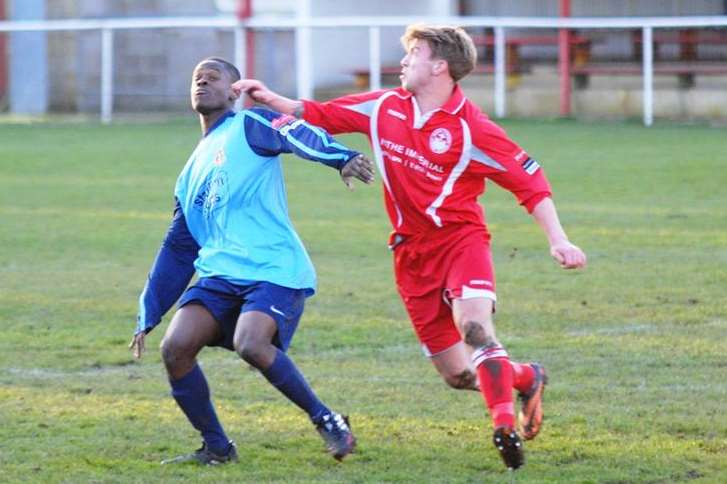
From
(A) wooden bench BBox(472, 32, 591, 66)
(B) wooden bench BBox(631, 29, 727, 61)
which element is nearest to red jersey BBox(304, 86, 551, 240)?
(B) wooden bench BBox(631, 29, 727, 61)

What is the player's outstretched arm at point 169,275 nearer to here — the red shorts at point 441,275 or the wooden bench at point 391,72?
the red shorts at point 441,275

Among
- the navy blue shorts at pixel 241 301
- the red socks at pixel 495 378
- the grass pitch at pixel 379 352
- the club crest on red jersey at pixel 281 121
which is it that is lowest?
the grass pitch at pixel 379 352

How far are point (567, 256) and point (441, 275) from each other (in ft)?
1.80

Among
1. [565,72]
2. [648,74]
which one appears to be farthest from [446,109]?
[565,72]

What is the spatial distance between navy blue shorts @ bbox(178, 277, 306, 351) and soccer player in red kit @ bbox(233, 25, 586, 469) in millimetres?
542

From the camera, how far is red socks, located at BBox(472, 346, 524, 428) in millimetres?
5387

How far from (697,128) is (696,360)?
14.5m

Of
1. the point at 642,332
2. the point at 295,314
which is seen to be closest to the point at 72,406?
the point at 295,314

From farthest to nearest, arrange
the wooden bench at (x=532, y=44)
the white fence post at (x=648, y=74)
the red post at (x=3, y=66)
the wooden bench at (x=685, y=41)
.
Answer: the red post at (x=3, y=66)
the wooden bench at (x=532, y=44)
the wooden bench at (x=685, y=41)
the white fence post at (x=648, y=74)

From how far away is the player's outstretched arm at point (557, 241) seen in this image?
5.38 m

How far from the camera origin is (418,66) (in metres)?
5.66

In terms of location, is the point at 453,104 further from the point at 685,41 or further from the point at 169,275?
the point at 685,41

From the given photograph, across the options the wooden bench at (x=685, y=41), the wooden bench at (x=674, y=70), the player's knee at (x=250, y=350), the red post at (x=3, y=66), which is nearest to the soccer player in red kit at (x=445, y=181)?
the player's knee at (x=250, y=350)

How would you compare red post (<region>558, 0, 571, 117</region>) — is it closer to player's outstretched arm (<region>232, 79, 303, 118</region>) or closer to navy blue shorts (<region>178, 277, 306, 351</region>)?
player's outstretched arm (<region>232, 79, 303, 118</region>)
